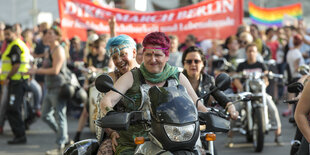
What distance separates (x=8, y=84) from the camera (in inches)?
451

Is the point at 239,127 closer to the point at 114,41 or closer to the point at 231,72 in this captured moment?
the point at 231,72

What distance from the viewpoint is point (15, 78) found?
11.3 metres

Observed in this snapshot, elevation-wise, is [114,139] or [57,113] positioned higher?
[114,139]

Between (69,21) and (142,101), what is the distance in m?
8.26

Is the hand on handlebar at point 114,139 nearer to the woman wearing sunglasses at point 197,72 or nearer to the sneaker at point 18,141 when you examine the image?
the woman wearing sunglasses at point 197,72

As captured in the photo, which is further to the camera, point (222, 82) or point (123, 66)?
point (123, 66)

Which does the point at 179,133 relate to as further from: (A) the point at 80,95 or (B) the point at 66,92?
(A) the point at 80,95

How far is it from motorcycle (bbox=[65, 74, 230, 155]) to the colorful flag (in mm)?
18749

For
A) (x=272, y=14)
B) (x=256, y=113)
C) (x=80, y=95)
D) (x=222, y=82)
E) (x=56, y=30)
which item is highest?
(x=272, y=14)

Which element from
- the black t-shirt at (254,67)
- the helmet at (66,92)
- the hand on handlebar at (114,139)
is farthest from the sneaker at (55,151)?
the hand on handlebar at (114,139)

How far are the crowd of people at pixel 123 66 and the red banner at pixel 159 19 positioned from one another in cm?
31

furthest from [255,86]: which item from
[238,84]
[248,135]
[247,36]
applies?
[247,36]

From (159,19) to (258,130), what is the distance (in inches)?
134

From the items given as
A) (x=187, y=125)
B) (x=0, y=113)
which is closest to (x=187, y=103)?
(x=187, y=125)
